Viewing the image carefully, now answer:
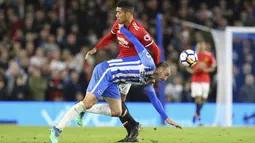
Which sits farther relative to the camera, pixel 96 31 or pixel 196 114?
pixel 96 31

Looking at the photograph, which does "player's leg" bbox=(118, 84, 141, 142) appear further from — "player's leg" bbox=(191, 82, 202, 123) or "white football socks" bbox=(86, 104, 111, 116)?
"player's leg" bbox=(191, 82, 202, 123)

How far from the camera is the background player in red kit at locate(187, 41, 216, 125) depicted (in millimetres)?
19016

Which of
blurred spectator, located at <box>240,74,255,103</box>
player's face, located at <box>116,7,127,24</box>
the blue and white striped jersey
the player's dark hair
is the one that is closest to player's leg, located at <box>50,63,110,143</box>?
the blue and white striped jersey

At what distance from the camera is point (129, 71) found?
10750 mm

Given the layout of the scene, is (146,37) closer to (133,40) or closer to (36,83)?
(133,40)

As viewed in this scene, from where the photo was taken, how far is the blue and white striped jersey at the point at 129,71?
10719 mm

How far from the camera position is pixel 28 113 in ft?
65.7

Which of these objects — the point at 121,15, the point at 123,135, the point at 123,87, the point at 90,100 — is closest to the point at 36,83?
the point at 123,135

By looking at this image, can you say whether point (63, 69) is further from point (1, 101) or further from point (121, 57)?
point (121, 57)

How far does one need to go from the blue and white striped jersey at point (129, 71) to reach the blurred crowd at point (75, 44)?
9.59m

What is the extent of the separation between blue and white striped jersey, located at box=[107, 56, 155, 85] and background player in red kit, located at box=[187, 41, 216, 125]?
837cm

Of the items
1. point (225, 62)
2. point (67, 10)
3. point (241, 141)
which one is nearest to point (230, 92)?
point (225, 62)

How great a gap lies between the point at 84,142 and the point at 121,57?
1600mm

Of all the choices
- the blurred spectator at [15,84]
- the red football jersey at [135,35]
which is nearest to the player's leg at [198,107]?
the blurred spectator at [15,84]
